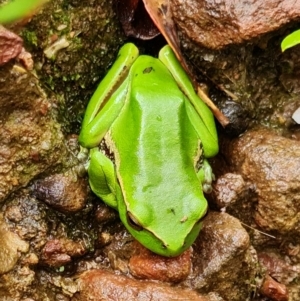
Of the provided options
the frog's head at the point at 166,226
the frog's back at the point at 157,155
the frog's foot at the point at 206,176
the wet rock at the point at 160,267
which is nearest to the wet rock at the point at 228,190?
the frog's foot at the point at 206,176

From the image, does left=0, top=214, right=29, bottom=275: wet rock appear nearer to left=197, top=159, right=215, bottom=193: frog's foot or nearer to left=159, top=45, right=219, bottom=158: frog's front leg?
left=197, top=159, right=215, bottom=193: frog's foot

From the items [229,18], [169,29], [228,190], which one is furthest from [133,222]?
[229,18]

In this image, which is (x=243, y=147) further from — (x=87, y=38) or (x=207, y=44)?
(x=87, y=38)

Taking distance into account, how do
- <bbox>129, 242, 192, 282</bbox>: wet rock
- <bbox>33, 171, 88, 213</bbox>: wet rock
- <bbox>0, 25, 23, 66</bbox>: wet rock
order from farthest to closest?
1. <bbox>33, 171, 88, 213</bbox>: wet rock
2. <bbox>129, 242, 192, 282</bbox>: wet rock
3. <bbox>0, 25, 23, 66</bbox>: wet rock

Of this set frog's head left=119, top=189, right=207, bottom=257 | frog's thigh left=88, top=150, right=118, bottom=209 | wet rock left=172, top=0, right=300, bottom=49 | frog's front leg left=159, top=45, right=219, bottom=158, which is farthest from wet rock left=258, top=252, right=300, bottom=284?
wet rock left=172, top=0, right=300, bottom=49

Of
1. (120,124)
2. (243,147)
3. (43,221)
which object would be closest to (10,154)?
(43,221)
